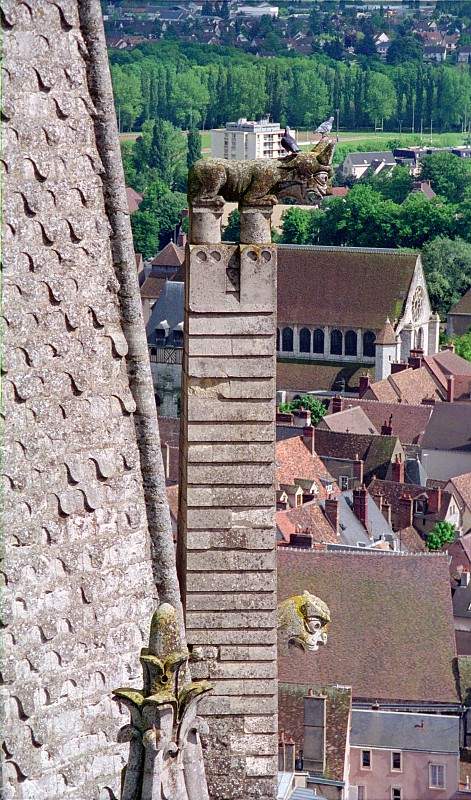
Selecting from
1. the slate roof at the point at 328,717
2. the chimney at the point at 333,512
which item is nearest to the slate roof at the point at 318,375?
the chimney at the point at 333,512

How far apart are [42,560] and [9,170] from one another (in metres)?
1.20

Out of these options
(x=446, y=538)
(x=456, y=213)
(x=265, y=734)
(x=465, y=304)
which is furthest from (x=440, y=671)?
(x=456, y=213)

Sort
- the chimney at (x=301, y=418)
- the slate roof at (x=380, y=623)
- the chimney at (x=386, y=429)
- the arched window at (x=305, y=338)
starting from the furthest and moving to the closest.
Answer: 1. the arched window at (x=305, y=338)
2. the chimney at (x=386, y=429)
3. the chimney at (x=301, y=418)
4. the slate roof at (x=380, y=623)

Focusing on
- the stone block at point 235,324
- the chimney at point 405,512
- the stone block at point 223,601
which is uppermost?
the stone block at point 235,324

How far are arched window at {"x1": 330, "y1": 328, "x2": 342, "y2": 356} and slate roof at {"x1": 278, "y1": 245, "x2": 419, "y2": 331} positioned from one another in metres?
0.58

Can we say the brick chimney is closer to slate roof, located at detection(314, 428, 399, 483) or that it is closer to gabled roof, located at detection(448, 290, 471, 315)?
gabled roof, located at detection(448, 290, 471, 315)

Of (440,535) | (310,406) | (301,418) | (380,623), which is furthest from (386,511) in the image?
(310,406)

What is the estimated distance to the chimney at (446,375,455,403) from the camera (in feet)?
367

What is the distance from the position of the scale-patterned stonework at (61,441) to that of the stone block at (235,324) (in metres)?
1.34

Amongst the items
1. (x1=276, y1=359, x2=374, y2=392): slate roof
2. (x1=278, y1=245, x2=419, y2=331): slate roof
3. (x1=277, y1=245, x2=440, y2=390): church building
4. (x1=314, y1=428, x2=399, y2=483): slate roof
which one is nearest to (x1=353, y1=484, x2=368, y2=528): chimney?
(x1=314, y1=428, x2=399, y2=483): slate roof

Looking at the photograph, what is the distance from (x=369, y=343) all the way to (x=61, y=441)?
4842 inches

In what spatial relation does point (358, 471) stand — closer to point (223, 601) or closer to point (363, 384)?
point (363, 384)

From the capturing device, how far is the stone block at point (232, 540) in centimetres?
939

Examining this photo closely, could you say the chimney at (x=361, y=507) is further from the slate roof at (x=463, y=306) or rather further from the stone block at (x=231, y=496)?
the stone block at (x=231, y=496)
